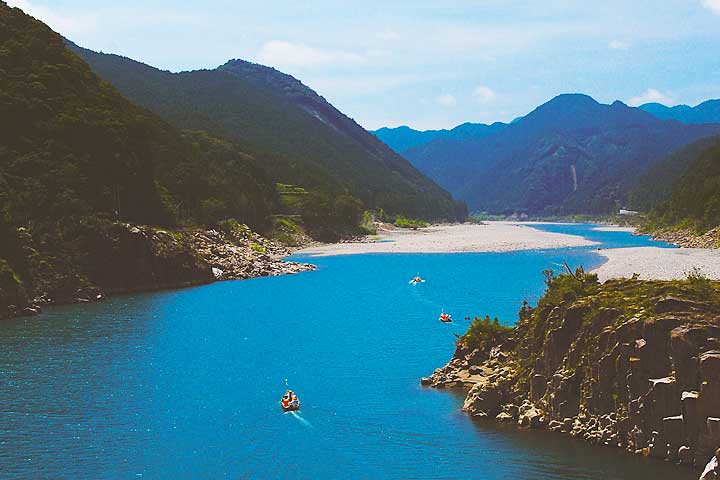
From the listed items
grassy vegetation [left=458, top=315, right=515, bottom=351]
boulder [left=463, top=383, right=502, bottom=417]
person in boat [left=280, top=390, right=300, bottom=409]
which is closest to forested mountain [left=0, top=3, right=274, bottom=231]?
person in boat [left=280, top=390, right=300, bottom=409]

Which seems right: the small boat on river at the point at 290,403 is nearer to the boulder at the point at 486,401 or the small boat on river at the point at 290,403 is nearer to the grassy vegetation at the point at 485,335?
the boulder at the point at 486,401

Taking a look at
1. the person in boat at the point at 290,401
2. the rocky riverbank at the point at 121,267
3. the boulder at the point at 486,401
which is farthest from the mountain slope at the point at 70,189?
the boulder at the point at 486,401

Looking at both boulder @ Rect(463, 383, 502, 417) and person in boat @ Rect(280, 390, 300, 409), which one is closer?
boulder @ Rect(463, 383, 502, 417)

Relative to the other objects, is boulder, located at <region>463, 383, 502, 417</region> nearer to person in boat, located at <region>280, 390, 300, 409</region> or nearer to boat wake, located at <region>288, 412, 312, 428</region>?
boat wake, located at <region>288, 412, 312, 428</region>

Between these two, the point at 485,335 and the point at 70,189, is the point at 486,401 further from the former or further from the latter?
the point at 70,189

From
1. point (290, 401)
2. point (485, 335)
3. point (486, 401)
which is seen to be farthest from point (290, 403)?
point (485, 335)

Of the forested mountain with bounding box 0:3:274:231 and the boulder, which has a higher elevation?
the forested mountain with bounding box 0:3:274:231
